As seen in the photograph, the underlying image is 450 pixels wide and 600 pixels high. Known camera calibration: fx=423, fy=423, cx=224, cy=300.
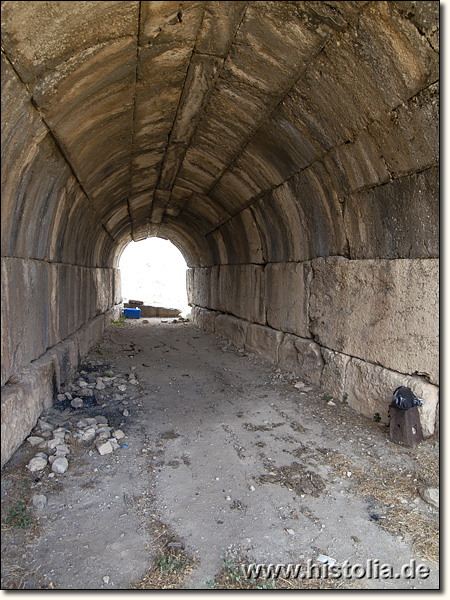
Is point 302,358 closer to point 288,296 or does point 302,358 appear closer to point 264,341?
point 288,296

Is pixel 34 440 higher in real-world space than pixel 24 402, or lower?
lower

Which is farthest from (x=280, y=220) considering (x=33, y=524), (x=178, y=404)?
(x=33, y=524)

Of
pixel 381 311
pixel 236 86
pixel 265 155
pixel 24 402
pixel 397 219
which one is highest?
pixel 236 86

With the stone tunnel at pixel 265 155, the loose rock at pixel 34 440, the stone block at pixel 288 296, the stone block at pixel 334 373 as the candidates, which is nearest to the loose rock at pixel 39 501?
the stone tunnel at pixel 265 155

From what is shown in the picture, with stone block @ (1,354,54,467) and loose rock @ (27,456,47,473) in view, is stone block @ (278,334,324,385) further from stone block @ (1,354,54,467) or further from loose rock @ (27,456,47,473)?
loose rock @ (27,456,47,473)

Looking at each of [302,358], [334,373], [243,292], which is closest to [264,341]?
[302,358]

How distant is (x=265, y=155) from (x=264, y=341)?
10.9 ft

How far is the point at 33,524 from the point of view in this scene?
8.68ft

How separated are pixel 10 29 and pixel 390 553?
369 cm

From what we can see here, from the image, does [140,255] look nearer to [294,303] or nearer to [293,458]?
[294,303]

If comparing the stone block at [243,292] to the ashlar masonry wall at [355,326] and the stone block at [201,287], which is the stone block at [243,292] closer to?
the ashlar masonry wall at [355,326]

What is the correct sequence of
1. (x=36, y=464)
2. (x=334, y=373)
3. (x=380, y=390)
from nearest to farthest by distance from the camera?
1. (x=36, y=464)
2. (x=380, y=390)
3. (x=334, y=373)

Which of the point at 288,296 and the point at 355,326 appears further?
the point at 288,296

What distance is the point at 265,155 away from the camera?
5.28m
